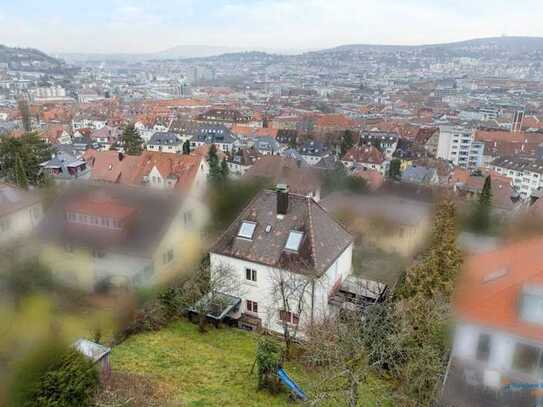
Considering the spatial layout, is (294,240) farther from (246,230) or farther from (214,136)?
→ (214,136)

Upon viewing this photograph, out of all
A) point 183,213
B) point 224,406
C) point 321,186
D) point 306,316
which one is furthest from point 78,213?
point 321,186

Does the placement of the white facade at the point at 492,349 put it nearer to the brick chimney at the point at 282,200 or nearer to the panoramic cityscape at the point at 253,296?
the panoramic cityscape at the point at 253,296

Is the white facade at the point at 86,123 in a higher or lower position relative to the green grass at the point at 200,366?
lower

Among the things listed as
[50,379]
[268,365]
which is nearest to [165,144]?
[268,365]

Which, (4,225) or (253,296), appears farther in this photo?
(253,296)

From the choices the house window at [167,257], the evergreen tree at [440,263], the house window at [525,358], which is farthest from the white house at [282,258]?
the house window at [525,358]

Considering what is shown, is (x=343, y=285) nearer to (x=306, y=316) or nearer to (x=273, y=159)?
(x=306, y=316)

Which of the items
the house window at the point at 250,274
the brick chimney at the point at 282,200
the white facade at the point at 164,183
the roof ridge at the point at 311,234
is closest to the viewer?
the white facade at the point at 164,183
